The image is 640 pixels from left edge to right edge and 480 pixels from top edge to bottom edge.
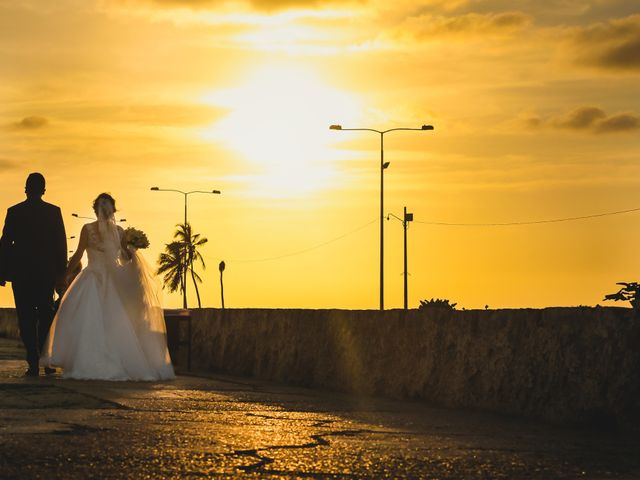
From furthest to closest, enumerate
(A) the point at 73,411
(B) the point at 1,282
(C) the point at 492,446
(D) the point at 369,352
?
(B) the point at 1,282 < (D) the point at 369,352 < (A) the point at 73,411 < (C) the point at 492,446

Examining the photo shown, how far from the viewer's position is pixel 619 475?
703 cm

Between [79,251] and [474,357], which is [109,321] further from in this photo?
[474,357]

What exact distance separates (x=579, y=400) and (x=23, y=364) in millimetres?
9587

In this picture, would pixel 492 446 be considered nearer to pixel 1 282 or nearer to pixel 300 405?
pixel 300 405

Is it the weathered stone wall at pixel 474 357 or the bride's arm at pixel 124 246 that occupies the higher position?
the bride's arm at pixel 124 246

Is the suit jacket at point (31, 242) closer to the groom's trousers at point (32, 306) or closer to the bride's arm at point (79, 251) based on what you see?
the groom's trousers at point (32, 306)

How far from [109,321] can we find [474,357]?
5.41 m

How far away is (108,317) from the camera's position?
15.3m

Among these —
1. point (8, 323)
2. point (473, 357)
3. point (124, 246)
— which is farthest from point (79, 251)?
point (8, 323)

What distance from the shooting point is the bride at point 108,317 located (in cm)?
1485

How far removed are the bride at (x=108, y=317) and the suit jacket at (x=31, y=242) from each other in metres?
0.44

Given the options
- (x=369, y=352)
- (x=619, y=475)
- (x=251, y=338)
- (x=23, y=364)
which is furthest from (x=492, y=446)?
(x=23, y=364)

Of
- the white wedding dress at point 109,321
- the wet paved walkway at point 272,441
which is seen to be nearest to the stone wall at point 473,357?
the wet paved walkway at point 272,441

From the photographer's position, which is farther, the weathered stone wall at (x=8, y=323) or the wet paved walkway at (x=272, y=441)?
the weathered stone wall at (x=8, y=323)
